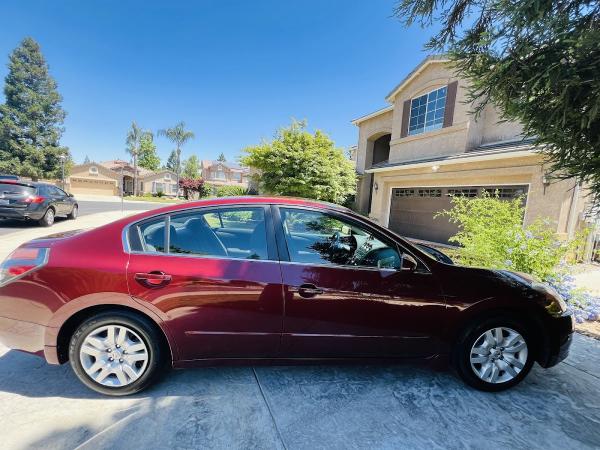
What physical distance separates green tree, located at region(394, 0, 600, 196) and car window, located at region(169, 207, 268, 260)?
2.95 m

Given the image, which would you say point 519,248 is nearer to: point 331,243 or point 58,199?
point 331,243

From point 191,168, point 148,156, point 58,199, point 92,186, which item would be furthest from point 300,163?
point 148,156

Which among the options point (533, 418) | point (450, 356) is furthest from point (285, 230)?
point (533, 418)

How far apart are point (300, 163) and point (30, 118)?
137 feet

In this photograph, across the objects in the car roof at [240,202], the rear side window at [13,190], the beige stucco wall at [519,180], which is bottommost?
the rear side window at [13,190]

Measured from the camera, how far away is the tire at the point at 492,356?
2.51m

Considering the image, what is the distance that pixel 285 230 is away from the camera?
2434mm

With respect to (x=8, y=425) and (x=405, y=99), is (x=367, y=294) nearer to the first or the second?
(x=8, y=425)

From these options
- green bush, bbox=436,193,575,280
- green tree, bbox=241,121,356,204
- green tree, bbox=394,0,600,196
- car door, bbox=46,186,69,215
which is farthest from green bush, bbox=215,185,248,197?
green tree, bbox=394,0,600,196

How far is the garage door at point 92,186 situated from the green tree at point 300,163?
43.6 metres

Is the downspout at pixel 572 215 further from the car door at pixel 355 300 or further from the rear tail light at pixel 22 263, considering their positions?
the rear tail light at pixel 22 263

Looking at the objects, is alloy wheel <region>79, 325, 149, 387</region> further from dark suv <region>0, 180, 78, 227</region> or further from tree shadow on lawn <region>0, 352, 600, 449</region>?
dark suv <region>0, 180, 78, 227</region>

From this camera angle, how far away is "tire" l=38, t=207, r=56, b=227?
9.75 metres

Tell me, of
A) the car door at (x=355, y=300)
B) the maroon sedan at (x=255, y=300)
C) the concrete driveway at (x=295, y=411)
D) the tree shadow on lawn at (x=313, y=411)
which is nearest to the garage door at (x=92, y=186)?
the concrete driveway at (x=295, y=411)
